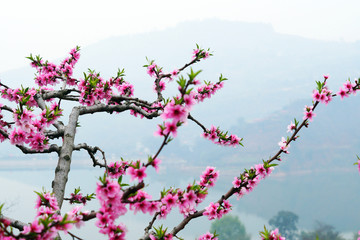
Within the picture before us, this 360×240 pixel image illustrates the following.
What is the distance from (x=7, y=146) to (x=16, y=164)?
25163 millimetres

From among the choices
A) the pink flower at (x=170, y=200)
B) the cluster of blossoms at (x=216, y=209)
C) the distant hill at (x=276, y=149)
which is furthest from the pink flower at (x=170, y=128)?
the distant hill at (x=276, y=149)

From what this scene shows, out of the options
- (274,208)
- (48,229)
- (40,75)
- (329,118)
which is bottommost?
(48,229)

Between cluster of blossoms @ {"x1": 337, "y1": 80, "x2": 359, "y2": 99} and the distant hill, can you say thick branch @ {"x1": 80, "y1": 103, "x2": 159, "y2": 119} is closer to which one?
cluster of blossoms @ {"x1": 337, "y1": 80, "x2": 359, "y2": 99}

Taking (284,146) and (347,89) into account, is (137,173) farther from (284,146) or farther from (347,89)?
(347,89)

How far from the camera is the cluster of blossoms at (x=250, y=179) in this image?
3.13 m

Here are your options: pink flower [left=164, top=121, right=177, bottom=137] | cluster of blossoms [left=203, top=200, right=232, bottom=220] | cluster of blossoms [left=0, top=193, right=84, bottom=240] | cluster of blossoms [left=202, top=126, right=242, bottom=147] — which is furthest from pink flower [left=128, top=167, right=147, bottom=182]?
cluster of blossoms [left=202, top=126, right=242, bottom=147]

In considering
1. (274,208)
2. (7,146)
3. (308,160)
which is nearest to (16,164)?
(7,146)

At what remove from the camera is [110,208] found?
2006 millimetres

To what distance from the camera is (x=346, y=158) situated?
11469 cm

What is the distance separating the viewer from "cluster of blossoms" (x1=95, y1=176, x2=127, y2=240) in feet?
6.31

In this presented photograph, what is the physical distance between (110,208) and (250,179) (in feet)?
5.39

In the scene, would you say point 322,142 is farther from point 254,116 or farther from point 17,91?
point 17,91

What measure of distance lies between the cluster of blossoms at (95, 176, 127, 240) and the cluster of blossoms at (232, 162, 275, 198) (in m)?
1.41

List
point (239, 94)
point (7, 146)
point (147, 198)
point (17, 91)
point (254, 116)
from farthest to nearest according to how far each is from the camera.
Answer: point (239, 94), point (254, 116), point (7, 146), point (17, 91), point (147, 198)
